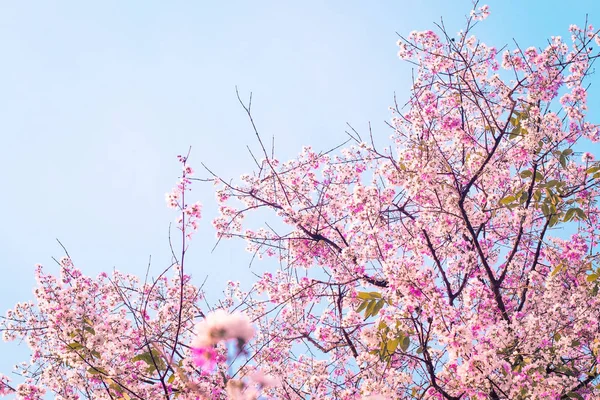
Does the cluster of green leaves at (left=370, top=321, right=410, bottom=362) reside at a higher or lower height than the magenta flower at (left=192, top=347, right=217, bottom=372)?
higher

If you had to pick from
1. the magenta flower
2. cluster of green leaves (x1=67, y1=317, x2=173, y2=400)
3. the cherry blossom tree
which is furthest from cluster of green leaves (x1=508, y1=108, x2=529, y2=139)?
the magenta flower

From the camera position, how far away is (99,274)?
6762 mm

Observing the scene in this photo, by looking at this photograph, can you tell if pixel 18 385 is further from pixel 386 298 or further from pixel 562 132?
pixel 562 132

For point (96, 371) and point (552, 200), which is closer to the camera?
point (96, 371)

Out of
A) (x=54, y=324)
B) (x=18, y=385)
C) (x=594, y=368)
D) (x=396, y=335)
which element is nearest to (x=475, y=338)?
(x=396, y=335)

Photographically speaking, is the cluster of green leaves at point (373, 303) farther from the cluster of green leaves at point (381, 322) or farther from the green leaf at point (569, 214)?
the green leaf at point (569, 214)

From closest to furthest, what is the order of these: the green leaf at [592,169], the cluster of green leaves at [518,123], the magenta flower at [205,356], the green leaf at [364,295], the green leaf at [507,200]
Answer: the magenta flower at [205,356]
the green leaf at [364,295]
the green leaf at [507,200]
the green leaf at [592,169]
the cluster of green leaves at [518,123]

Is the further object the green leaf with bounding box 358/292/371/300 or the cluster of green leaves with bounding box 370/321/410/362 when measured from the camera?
the green leaf with bounding box 358/292/371/300

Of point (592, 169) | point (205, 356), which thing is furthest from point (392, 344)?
point (205, 356)

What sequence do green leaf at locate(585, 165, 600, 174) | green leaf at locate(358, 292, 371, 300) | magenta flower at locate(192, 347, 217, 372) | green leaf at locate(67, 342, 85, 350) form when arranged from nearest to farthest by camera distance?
magenta flower at locate(192, 347, 217, 372) < green leaf at locate(67, 342, 85, 350) < green leaf at locate(358, 292, 371, 300) < green leaf at locate(585, 165, 600, 174)

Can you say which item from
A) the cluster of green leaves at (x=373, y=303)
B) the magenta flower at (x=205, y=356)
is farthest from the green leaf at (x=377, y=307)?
the magenta flower at (x=205, y=356)

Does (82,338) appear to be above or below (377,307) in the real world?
below

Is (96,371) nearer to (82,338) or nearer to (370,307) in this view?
(82,338)

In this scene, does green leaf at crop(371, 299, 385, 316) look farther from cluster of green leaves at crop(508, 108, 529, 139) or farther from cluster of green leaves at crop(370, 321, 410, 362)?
cluster of green leaves at crop(508, 108, 529, 139)
